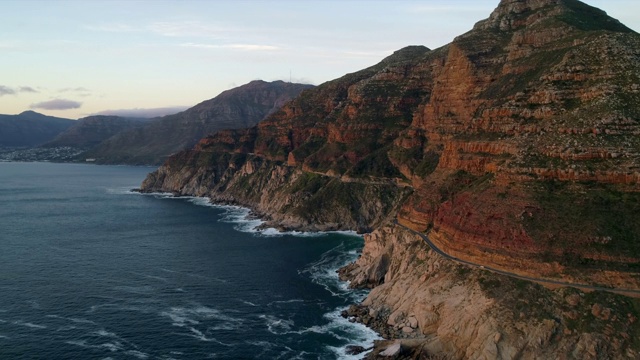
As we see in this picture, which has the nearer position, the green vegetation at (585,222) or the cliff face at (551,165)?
the green vegetation at (585,222)

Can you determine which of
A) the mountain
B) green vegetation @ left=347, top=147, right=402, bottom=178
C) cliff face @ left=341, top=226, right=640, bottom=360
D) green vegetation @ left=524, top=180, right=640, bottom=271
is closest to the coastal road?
the mountain

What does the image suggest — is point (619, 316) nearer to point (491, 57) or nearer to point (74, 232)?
point (491, 57)

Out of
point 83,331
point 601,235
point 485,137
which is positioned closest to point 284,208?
point 485,137

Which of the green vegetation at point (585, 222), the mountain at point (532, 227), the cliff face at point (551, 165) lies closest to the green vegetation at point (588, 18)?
the cliff face at point (551, 165)

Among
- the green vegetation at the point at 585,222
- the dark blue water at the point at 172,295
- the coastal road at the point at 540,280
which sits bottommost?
the dark blue water at the point at 172,295

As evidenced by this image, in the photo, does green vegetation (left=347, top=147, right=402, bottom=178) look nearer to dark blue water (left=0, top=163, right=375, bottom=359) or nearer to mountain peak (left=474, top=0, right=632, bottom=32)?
dark blue water (left=0, top=163, right=375, bottom=359)

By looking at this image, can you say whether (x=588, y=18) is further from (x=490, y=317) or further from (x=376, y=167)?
(x=490, y=317)

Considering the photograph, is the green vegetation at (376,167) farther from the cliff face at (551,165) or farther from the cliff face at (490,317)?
the cliff face at (490,317)

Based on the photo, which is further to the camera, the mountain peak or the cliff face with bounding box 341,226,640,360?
the mountain peak
